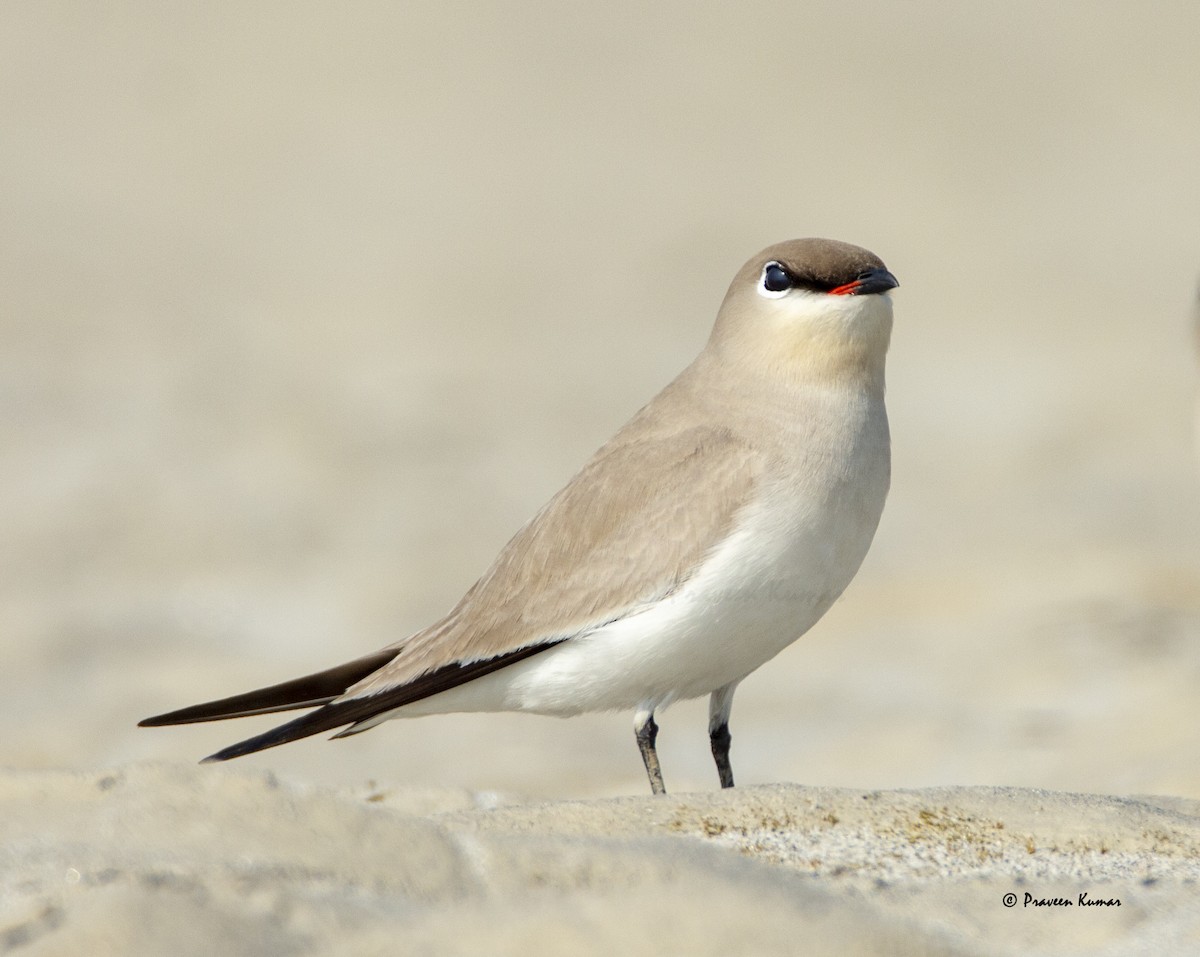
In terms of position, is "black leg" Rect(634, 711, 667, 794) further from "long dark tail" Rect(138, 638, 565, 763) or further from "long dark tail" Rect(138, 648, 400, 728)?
"long dark tail" Rect(138, 648, 400, 728)

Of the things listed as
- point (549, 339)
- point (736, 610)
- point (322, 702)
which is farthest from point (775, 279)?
point (549, 339)

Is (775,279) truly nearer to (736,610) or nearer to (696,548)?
(696,548)

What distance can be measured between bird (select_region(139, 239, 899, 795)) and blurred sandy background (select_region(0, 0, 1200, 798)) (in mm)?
1977

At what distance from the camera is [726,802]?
12.7 feet

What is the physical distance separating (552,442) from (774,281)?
334 inches

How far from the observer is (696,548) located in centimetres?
A: 478

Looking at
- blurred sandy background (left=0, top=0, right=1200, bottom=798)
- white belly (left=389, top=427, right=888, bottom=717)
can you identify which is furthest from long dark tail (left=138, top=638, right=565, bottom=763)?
blurred sandy background (left=0, top=0, right=1200, bottom=798)

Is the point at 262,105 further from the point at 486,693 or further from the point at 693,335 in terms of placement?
the point at 486,693

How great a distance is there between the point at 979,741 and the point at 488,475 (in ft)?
20.0

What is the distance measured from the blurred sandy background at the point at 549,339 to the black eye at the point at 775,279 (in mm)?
2538

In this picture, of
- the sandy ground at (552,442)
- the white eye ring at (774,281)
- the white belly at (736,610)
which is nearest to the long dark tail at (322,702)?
the white belly at (736,610)

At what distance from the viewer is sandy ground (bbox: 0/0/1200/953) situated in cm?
313

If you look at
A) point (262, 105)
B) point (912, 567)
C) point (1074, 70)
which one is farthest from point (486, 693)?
point (1074, 70)

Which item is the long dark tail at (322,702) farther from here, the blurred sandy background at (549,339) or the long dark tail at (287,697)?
the blurred sandy background at (549,339)
